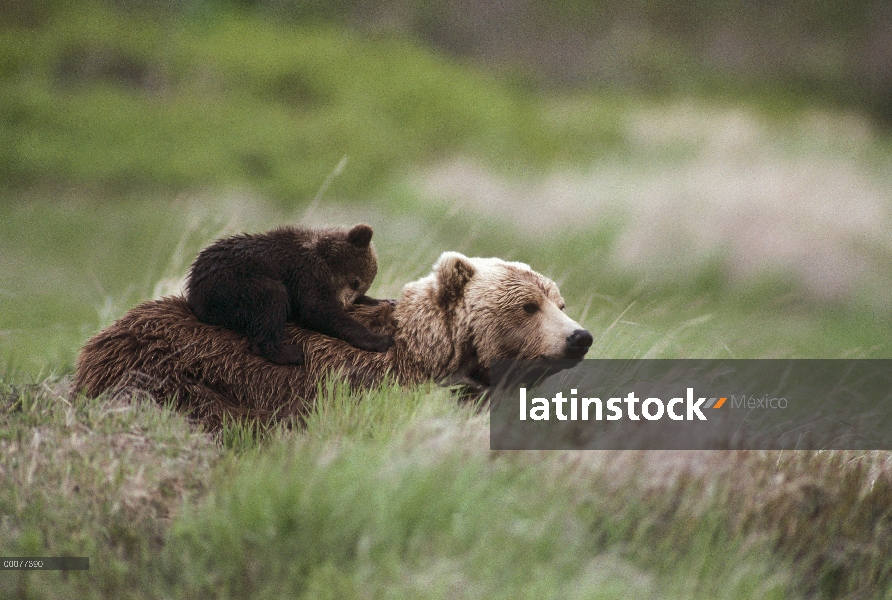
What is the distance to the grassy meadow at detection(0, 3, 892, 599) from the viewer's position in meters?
3.50

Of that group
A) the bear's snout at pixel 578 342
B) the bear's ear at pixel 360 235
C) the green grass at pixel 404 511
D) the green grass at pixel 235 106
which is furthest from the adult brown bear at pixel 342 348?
the green grass at pixel 235 106

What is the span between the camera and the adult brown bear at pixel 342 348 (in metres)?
4.39

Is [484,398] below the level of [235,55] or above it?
below

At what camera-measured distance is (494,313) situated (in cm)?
454

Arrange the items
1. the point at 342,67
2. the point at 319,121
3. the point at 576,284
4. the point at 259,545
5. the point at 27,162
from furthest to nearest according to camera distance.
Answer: the point at 342,67 < the point at 319,121 < the point at 27,162 < the point at 576,284 < the point at 259,545

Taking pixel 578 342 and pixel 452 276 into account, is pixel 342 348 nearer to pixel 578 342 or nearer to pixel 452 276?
pixel 452 276

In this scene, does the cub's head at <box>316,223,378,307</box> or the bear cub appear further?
the cub's head at <box>316,223,378,307</box>

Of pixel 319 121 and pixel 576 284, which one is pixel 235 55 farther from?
pixel 576 284

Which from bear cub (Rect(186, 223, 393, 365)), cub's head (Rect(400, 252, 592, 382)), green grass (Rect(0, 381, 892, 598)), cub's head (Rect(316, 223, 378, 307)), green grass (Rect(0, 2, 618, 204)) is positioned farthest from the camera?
green grass (Rect(0, 2, 618, 204))

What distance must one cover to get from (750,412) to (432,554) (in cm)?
244

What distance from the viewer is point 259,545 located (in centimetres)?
341

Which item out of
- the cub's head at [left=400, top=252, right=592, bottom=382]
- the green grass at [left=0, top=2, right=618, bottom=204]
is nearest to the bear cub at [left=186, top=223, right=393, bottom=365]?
the cub's head at [left=400, top=252, right=592, bottom=382]

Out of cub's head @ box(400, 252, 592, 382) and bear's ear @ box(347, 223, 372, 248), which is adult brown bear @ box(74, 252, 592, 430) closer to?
cub's head @ box(400, 252, 592, 382)

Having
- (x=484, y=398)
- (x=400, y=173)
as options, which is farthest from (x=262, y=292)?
(x=400, y=173)
